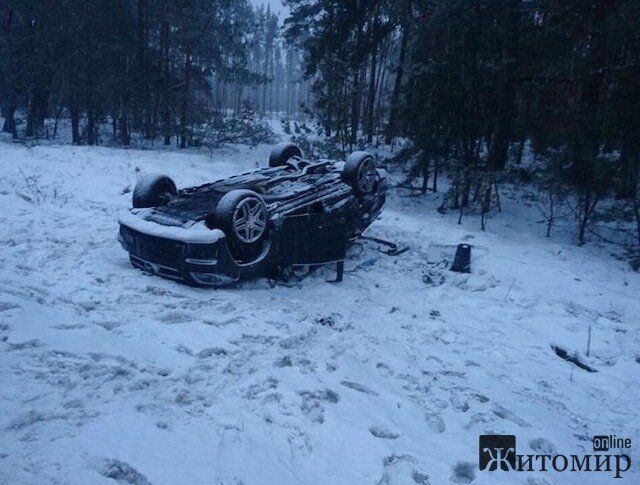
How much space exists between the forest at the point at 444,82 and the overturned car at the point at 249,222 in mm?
4557

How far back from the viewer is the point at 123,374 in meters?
3.56

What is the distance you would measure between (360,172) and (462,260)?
2.30 meters

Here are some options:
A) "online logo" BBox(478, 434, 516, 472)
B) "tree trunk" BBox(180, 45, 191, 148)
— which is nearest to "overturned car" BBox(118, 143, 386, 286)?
"online logo" BBox(478, 434, 516, 472)

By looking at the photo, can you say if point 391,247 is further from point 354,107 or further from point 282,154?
point 354,107

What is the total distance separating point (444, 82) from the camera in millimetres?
10602

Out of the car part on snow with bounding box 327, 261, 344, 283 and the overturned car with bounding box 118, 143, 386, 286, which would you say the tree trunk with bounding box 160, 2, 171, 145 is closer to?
the overturned car with bounding box 118, 143, 386, 286

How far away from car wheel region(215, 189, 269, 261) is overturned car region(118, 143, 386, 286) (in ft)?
0.04

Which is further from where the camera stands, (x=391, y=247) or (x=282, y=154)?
(x=282, y=154)

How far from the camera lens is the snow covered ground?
2924 mm

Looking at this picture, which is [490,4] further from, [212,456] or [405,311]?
[212,456]

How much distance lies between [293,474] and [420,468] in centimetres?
93

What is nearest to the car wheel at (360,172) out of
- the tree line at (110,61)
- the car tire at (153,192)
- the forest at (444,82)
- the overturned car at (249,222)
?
the overturned car at (249,222)

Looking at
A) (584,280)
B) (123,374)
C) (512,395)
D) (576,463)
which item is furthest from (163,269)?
(584,280)

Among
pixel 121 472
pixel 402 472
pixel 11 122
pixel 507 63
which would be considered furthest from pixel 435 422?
pixel 11 122
